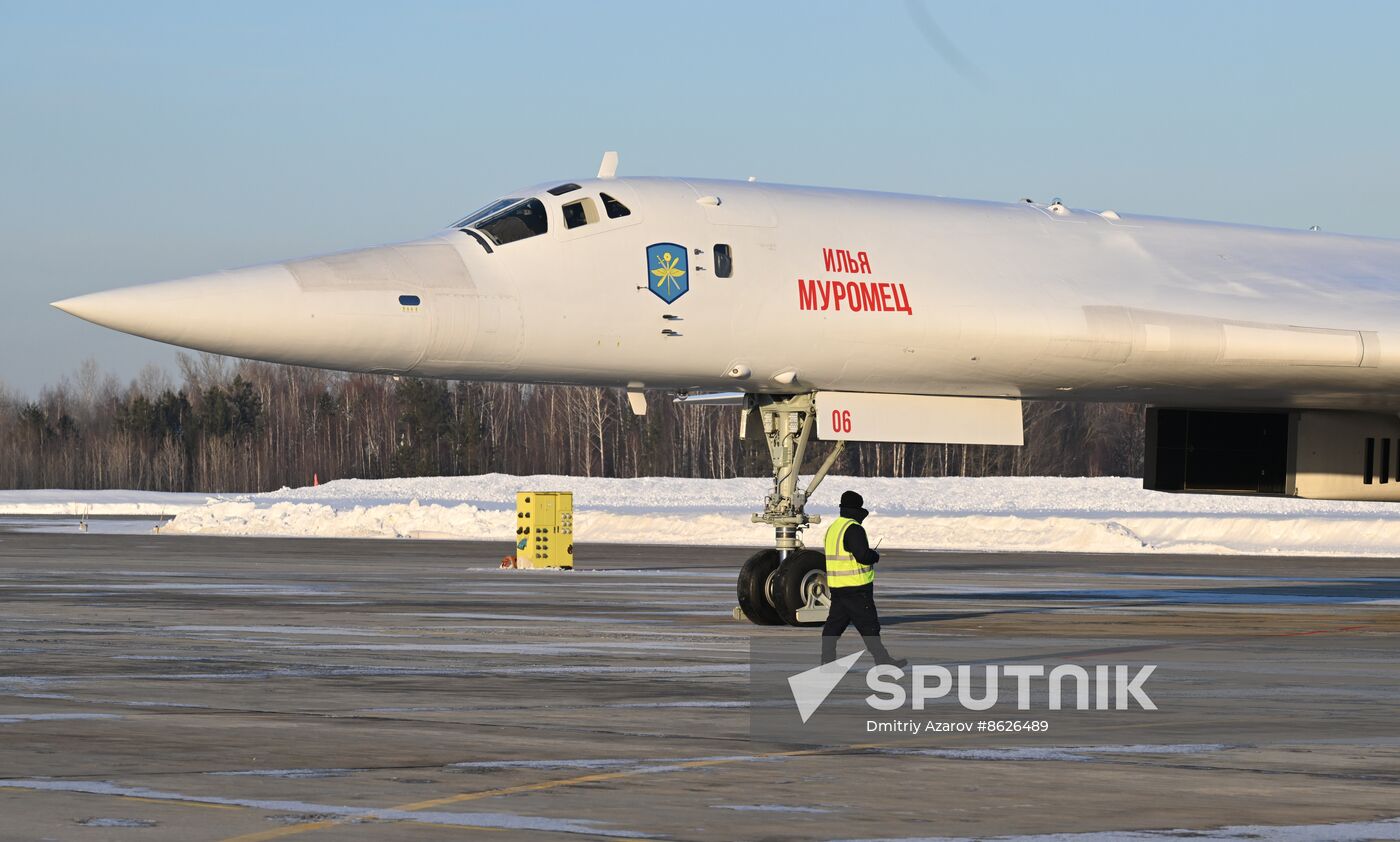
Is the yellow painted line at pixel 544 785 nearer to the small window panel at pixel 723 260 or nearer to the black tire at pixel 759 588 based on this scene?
the small window panel at pixel 723 260

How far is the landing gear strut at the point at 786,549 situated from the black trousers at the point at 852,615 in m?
2.33

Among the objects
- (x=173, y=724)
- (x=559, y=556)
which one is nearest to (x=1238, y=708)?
(x=173, y=724)

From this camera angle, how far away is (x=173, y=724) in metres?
9.81

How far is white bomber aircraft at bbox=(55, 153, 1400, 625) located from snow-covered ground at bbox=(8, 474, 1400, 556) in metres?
22.9

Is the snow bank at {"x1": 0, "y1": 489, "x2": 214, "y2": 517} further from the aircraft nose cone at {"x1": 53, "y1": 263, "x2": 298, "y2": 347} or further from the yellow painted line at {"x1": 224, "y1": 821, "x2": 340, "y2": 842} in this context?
the yellow painted line at {"x1": 224, "y1": 821, "x2": 340, "y2": 842}

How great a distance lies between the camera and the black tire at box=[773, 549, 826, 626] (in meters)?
17.1

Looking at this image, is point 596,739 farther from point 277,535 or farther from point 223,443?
point 223,443

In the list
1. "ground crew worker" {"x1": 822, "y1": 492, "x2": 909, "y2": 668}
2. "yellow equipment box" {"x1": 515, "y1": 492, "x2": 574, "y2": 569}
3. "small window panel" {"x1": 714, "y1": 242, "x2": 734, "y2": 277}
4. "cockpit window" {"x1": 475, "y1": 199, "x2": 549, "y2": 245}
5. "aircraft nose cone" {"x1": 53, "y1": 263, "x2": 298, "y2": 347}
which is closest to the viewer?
"aircraft nose cone" {"x1": 53, "y1": 263, "x2": 298, "y2": 347}

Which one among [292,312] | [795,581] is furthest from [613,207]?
[795,581]

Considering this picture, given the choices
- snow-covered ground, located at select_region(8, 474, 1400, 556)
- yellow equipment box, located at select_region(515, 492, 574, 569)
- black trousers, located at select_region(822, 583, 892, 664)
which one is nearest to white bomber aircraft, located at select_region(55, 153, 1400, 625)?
black trousers, located at select_region(822, 583, 892, 664)

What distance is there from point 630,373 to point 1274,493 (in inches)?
284

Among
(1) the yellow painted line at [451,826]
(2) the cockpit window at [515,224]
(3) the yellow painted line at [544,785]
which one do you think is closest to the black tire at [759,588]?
(2) the cockpit window at [515,224]

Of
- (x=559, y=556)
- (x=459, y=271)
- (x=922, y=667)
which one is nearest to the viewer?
(x=922, y=667)

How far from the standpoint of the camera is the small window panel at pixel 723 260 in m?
16.1
